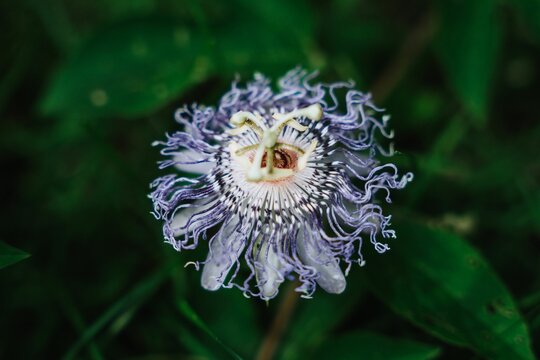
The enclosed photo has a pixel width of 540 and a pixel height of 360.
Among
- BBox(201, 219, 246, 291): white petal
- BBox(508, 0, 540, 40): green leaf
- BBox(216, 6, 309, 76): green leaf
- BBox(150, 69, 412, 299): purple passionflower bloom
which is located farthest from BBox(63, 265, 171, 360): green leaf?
BBox(508, 0, 540, 40): green leaf

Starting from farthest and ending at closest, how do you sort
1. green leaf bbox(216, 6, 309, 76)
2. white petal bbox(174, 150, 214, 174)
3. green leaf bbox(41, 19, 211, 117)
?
green leaf bbox(216, 6, 309, 76) → green leaf bbox(41, 19, 211, 117) → white petal bbox(174, 150, 214, 174)

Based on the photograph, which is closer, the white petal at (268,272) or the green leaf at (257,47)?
the white petal at (268,272)

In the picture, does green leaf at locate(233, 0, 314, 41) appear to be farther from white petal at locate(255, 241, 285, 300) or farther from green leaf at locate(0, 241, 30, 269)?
green leaf at locate(0, 241, 30, 269)

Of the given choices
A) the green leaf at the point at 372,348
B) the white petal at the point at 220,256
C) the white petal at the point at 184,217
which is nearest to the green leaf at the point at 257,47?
the white petal at the point at 184,217

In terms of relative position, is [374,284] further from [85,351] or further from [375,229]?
[85,351]

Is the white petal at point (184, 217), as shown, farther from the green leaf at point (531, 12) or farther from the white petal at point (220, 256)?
the green leaf at point (531, 12)

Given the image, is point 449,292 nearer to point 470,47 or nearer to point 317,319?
point 317,319

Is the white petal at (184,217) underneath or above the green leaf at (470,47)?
underneath
